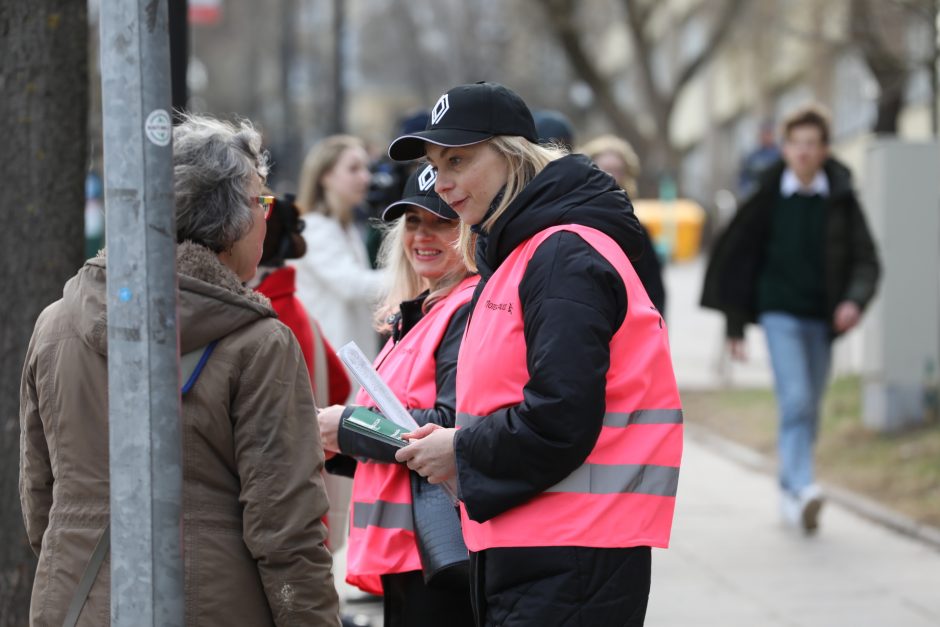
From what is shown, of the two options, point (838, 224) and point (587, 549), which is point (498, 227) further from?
point (838, 224)

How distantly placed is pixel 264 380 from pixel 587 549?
757mm

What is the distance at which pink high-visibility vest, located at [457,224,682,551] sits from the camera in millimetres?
2947

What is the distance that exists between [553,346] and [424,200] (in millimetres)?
1208

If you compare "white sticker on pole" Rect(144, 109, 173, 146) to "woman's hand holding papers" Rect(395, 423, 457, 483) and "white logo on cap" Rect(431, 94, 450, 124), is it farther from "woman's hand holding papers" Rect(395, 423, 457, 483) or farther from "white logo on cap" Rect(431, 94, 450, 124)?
"woman's hand holding papers" Rect(395, 423, 457, 483)

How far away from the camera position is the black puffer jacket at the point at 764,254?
293 inches

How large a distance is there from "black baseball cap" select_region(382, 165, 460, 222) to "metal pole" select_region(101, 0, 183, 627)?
1.44 m

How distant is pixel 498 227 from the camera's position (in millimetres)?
3064

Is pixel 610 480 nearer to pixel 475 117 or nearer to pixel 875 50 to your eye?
pixel 475 117

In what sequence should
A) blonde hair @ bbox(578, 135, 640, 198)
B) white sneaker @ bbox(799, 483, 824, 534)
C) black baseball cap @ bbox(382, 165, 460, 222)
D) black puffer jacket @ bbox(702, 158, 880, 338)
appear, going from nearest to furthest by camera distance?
1. black baseball cap @ bbox(382, 165, 460, 222)
2. blonde hair @ bbox(578, 135, 640, 198)
3. white sneaker @ bbox(799, 483, 824, 534)
4. black puffer jacket @ bbox(702, 158, 880, 338)

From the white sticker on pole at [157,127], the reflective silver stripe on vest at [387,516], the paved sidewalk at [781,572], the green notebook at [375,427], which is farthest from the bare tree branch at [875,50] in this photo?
the white sticker on pole at [157,127]

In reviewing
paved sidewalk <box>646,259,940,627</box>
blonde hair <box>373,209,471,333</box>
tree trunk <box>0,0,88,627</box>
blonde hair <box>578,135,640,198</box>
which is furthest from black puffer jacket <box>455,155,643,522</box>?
blonde hair <box>578,135,640,198</box>

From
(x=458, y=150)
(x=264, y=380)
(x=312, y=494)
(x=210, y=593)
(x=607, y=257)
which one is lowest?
(x=210, y=593)

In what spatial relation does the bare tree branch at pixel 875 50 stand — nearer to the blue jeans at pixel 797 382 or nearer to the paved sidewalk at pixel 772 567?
the paved sidewalk at pixel 772 567

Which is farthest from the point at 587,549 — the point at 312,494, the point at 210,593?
the point at 210,593
